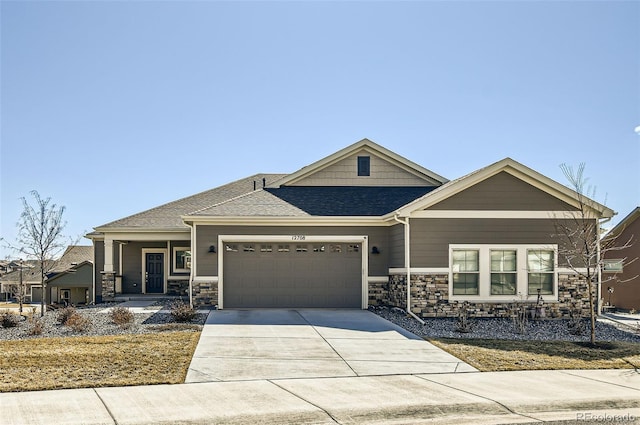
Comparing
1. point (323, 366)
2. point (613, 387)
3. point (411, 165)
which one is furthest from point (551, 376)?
point (411, 165)

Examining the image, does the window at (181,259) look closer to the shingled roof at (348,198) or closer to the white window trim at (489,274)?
the shingled roof at (348,198)

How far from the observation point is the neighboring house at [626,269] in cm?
2228

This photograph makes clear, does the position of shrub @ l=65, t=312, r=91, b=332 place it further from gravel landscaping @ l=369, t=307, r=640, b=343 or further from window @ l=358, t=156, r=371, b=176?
window @ l=358, t=156, r=371, b=176

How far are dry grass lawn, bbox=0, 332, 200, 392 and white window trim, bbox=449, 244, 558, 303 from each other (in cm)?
783

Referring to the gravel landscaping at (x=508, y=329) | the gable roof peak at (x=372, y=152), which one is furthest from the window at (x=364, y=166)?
the gravel landscaping at (x=508, y=329)

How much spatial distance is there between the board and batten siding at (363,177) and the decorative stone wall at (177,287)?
5827 mm

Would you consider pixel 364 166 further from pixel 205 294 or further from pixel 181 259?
pixel 181 259

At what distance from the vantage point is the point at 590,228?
1756 centimetres

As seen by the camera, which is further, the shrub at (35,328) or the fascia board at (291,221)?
the fascia board at (291,221)

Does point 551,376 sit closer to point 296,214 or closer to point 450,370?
point 450,370

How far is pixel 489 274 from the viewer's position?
57.3ft

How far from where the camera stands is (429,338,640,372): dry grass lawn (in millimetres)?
11664

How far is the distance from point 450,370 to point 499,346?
2.60 metres

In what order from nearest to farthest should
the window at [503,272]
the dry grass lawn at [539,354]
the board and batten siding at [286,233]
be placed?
the dry grass lawn at [539,354]
the window at [503,272]
the board and batten siding at [286,233]
